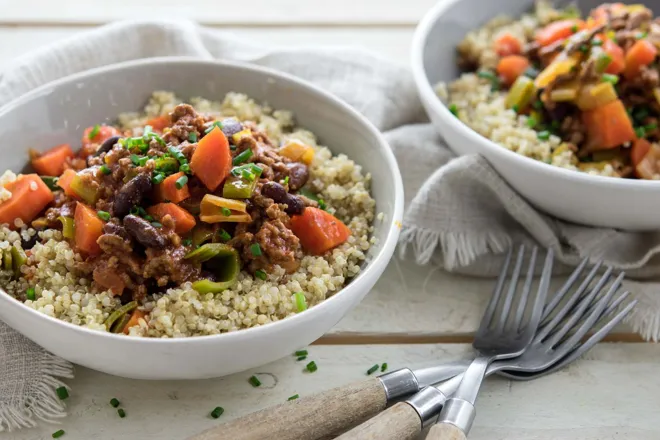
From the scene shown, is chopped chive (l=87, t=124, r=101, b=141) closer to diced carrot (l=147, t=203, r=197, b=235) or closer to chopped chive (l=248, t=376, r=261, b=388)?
diced carrot (l=147, t=203, r=197, b=235)

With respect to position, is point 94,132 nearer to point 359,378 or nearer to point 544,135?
point 359,378

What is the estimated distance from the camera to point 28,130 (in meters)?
3.21

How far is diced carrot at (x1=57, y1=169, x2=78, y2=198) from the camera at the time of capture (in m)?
2.91

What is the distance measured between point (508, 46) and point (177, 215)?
A: 2.14 metres

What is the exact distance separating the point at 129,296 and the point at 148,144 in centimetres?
58

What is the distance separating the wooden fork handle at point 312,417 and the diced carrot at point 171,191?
783 mm

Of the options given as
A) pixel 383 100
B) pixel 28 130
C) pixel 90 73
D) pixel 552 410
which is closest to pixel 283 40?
pixel 383 100

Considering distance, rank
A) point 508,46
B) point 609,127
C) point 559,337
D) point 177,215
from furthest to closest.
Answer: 1. point 508,46
2. point 609,127
3. point 559,337
4. point 177,215

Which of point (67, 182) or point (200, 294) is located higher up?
point (67, 182)

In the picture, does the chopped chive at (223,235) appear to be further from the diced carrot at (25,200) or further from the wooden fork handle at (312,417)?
the diced carrot at (25,200)

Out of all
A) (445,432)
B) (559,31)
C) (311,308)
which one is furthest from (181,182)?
(559,31)

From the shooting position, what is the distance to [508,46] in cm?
406

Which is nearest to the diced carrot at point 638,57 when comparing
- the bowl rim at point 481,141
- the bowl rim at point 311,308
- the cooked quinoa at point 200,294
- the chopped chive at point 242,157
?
the bowl rim at point 481,141

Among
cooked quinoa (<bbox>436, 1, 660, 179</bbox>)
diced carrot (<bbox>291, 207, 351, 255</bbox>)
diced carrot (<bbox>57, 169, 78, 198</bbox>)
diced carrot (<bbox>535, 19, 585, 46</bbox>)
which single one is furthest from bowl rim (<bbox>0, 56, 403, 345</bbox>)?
diced carrot (<bbox>535, 19, 585, 46</bbox>)
